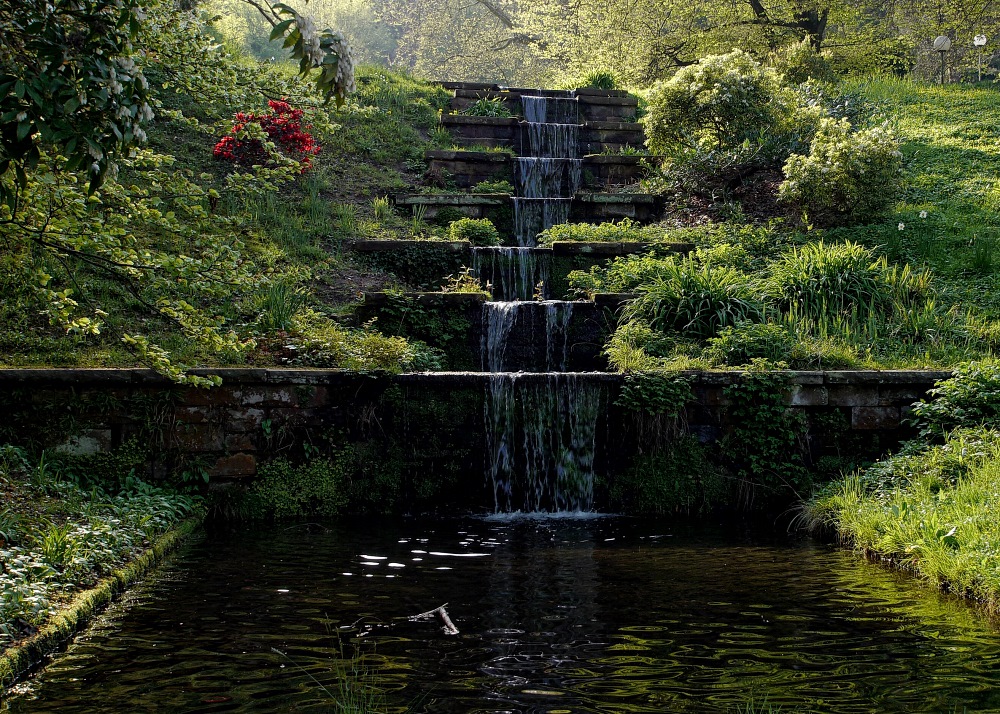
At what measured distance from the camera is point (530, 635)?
4320 millimetres

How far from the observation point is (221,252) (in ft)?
18.8

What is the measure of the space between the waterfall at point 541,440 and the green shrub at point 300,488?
4.11 ft

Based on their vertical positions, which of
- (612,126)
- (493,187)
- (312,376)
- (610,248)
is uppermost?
(612,126)

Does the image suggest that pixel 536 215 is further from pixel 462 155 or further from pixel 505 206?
pixel 462 155

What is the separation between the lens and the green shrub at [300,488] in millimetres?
7375

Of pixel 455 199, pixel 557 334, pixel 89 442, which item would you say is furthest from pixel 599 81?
pixel 89 442

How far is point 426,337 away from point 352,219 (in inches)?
129

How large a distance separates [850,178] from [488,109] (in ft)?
22.4

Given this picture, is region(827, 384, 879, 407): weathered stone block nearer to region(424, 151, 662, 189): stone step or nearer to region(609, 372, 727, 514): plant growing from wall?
region(609, 372, 727, 514): plant growing from wall

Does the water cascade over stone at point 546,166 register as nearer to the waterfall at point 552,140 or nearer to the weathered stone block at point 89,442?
the waterfall at point 552,140

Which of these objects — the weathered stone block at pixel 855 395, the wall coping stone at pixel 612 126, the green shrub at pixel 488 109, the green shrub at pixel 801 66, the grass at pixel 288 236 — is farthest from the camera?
the green shrub at pixel 801 66

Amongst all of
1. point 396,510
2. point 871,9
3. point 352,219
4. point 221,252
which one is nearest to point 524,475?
point 396,510

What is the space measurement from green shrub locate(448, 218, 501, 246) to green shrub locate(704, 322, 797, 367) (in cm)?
422

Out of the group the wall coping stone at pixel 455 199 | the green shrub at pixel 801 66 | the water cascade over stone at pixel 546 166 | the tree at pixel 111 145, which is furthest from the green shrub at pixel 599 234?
the green shrub at pixel 801 66
